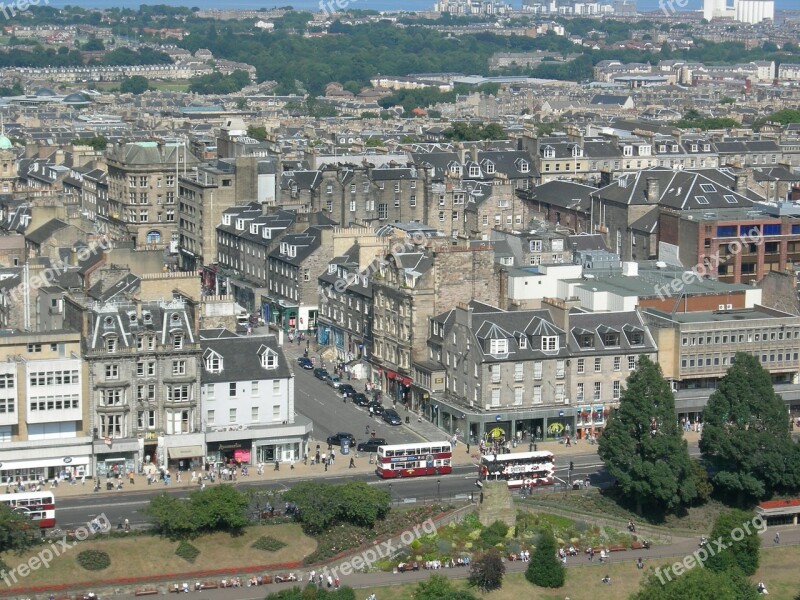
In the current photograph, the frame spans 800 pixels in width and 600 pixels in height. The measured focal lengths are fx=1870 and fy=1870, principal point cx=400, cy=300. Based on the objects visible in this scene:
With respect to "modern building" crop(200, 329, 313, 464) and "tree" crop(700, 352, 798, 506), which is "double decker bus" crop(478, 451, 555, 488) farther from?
"modern building" crop(200, 329, 313, 464)

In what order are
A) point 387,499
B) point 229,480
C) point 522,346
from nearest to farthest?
point 387,499 < point 229,480 < point 522,346

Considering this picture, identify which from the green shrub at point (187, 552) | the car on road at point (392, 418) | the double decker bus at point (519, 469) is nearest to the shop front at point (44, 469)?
the green shrub at point (187, 552)

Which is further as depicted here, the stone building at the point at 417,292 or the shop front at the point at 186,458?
the stone building at the point at 417,292

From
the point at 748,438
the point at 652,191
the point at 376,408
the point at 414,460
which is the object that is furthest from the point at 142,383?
the point at 652,191

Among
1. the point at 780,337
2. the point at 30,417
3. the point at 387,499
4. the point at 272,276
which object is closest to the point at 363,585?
the point at 387,499

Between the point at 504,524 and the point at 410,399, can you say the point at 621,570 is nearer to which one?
the point at 504,524

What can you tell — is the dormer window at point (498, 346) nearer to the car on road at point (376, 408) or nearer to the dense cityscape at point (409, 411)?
the dense cityscape at point (409, 411)

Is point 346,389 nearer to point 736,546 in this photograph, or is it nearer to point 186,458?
point 186,458

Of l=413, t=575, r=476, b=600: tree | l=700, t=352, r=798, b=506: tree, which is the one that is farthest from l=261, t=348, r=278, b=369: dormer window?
l=700, t=352, r=798, b=506: tree
